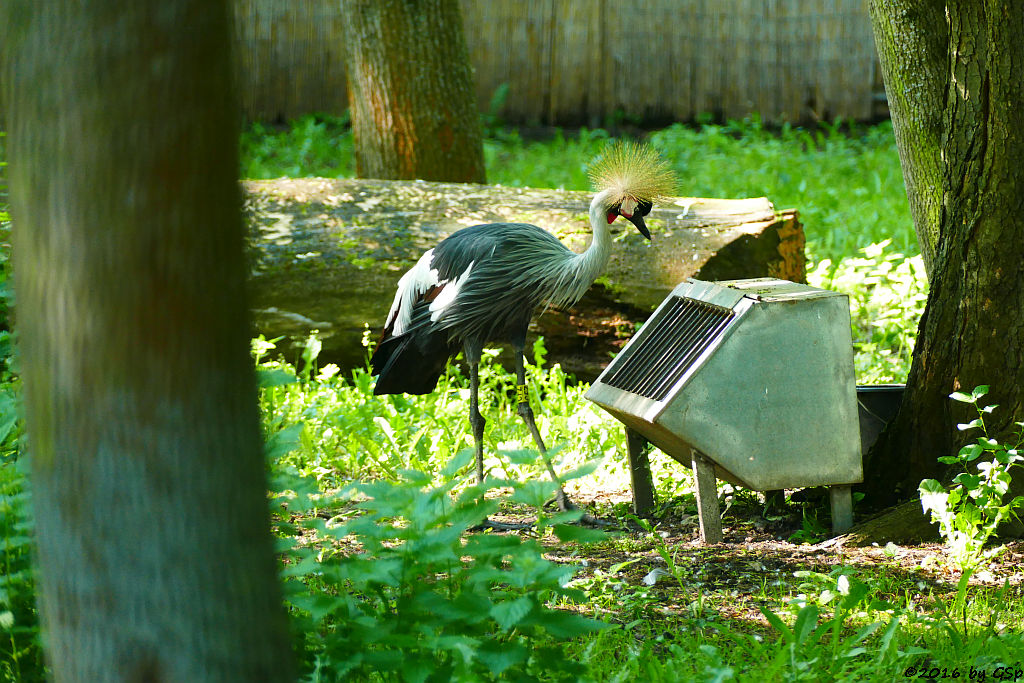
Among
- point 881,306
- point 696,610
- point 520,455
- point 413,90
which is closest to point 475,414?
point 696,610

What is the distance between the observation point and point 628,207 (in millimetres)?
3998

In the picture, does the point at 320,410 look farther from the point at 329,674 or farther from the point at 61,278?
the point at 61,278

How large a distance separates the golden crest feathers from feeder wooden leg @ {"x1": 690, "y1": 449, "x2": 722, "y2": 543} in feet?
3.69

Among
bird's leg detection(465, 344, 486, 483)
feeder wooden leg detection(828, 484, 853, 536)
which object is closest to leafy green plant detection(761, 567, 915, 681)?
feeder wooden leg detection(828, 484, 853, 536)

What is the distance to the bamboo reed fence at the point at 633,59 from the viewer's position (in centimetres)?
1109

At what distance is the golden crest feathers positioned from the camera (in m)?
3.96

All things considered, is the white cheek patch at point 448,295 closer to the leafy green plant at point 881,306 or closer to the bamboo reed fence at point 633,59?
the leafy green plant at point 881,306

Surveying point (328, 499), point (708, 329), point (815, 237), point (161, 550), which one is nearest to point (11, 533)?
point (328, 499)

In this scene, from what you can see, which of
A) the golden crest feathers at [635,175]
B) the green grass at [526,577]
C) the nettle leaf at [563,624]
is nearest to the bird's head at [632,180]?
the golden crest feathers at [635,175]

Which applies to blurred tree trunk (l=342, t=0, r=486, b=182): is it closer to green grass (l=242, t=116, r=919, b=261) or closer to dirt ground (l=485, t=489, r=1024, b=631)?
green grass (l=242, t=116, r=919, b=261)

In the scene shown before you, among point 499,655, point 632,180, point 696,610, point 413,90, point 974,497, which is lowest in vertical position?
point 696,610

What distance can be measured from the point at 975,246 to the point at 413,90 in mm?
4389

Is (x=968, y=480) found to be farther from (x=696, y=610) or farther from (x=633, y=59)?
(x=633, y=59)

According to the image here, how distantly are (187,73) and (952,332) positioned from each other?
2.63 meters
